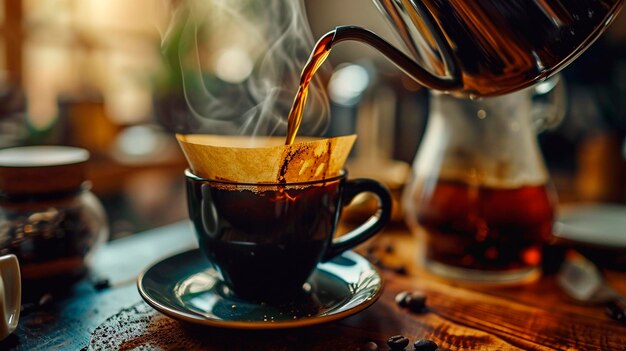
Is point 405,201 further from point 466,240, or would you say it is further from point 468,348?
point 468,348

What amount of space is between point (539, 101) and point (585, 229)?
207mm

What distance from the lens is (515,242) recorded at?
0.70m

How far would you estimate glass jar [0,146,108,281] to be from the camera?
0.58 meters

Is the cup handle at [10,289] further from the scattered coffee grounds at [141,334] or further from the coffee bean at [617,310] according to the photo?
the coffee bean at [617,310]

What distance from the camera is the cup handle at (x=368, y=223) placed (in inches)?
22.3

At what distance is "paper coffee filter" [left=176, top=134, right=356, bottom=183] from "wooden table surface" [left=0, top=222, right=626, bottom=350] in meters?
0.15

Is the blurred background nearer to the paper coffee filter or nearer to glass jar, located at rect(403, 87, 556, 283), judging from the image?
glass jar, located at rect(403, 87, 556, 283)

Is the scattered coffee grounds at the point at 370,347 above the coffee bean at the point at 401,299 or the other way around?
above

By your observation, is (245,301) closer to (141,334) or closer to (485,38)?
(141,334)

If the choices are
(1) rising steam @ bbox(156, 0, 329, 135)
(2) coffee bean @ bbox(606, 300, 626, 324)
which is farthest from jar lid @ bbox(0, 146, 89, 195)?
(2) coffee bean @ bbox(606, 300, 626, 324)

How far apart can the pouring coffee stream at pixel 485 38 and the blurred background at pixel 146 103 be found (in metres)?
0.85

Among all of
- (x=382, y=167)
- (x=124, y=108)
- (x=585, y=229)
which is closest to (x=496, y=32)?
(x=585, y=229)

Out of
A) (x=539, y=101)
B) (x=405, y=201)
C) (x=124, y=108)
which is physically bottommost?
(x=124, y=108)

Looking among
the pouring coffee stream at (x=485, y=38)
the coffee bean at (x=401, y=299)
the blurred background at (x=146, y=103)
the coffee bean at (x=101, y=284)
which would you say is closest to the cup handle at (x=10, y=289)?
the coffee bean at (x=101, y=284)
